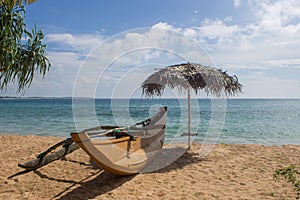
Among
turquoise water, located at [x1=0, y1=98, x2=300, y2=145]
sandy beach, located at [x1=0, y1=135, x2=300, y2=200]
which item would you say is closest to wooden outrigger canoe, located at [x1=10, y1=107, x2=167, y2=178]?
sandy beach, located at [x1=0, y1=135, x2=300, y2=200]

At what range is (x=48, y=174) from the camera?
4.38 meters

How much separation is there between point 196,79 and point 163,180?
8.71 feet

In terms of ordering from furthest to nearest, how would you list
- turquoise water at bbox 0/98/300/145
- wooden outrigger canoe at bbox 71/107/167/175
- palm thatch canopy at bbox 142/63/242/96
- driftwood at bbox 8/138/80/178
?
1. turquoise water at bbox 0/98/300/145
2. palm thatch canopy at bbox 142/63/242/96
3. driftwood at bbox 8/138/80/178
4. wooden outrigger canoe at bbox 71/107/167/175

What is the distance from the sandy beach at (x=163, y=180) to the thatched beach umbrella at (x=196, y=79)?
166cm

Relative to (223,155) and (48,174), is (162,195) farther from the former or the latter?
(223,155)

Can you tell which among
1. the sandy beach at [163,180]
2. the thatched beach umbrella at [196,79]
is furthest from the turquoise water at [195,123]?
the sandy beach at [163,180]

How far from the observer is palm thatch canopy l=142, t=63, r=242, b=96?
5680 mm

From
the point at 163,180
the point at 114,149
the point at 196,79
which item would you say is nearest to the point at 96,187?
the point at 114,149

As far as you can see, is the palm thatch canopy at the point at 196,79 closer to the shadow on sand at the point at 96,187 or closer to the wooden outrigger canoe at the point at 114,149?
the wooden outrigger canoe at the point at 114,149

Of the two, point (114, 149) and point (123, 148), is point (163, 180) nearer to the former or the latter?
point (123, 148)

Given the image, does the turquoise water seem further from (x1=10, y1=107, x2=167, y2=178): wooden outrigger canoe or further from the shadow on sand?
the shadow on sand

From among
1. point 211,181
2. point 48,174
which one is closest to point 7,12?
point 48,174

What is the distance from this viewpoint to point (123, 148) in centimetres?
401

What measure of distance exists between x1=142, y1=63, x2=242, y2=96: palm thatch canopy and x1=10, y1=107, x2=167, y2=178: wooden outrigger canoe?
4.09 feet
